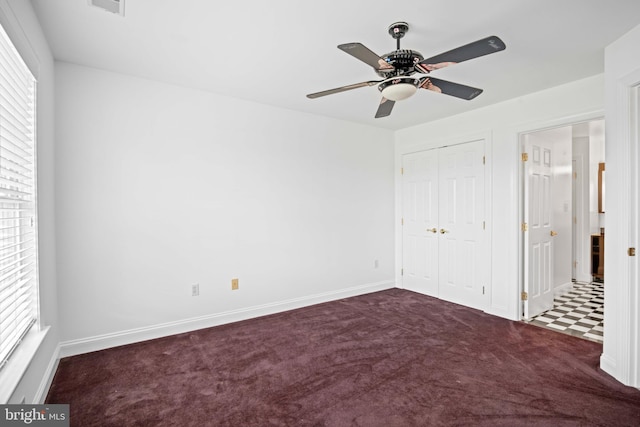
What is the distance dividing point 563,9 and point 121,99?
134 inches

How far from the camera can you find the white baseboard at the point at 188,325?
268cm

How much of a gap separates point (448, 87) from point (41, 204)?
290 cm

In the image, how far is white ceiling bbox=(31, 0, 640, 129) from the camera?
193 cm

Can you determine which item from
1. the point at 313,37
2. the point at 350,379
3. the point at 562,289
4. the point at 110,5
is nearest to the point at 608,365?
the point at 350,379

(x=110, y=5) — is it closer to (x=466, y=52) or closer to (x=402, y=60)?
(x=402, y=60)

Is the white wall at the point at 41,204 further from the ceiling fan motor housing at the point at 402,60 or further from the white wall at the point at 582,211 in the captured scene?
the white wall at the point at 582,211

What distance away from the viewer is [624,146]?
2.18 m

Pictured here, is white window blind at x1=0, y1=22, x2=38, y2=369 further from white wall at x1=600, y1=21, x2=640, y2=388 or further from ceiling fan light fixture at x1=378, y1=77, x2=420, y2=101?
white wall at x1=600, y1=21, x2=640, y2=388

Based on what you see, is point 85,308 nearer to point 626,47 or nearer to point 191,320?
point 191,320

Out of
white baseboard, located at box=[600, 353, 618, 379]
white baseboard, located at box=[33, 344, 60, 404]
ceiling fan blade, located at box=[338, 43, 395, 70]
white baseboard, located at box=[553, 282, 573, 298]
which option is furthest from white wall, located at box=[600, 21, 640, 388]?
white baseboard, located at box=[33, 344, 60, 404]

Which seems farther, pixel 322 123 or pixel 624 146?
pixel 322 123

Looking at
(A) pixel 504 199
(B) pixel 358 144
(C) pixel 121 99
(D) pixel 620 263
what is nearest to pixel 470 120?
(A) pixel 504 199

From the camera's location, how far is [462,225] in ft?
13.2

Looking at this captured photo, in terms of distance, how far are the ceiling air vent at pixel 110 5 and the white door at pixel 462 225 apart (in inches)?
145
